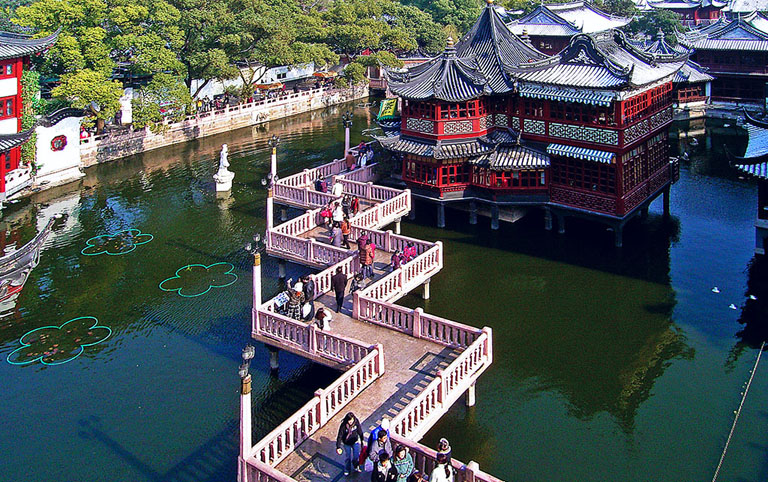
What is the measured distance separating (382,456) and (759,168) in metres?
24.9

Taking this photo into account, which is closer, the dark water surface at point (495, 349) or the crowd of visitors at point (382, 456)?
the crowd of visitors at point (382, 456)

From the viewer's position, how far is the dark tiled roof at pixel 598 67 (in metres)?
38.0

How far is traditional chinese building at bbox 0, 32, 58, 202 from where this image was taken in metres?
47.5

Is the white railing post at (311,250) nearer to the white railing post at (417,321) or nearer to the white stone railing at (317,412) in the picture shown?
the white railing post at (417,321)

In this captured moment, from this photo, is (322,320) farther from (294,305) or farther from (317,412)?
(317,412)

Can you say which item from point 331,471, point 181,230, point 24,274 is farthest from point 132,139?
point 331,471

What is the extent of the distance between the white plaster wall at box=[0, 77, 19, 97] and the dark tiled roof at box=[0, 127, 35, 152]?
3370 millimetres

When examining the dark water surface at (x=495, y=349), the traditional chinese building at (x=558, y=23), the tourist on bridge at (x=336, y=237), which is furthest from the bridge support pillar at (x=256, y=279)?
the traditional chinese building at (x=558, y=23)

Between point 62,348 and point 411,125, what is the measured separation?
2228 cm

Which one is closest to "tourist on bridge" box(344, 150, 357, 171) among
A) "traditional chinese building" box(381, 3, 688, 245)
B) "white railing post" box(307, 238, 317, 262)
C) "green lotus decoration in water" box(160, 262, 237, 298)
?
"traditional chinese building" box(381, 3, 688, 245)

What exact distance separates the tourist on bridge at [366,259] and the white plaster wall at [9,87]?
30338mm

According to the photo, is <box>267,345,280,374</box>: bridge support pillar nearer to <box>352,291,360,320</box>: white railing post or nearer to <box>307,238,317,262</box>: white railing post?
<box>352,291,360,320</box>: white railing post

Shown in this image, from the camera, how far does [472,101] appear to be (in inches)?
1657

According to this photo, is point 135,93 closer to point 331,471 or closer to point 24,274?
point 24,274
